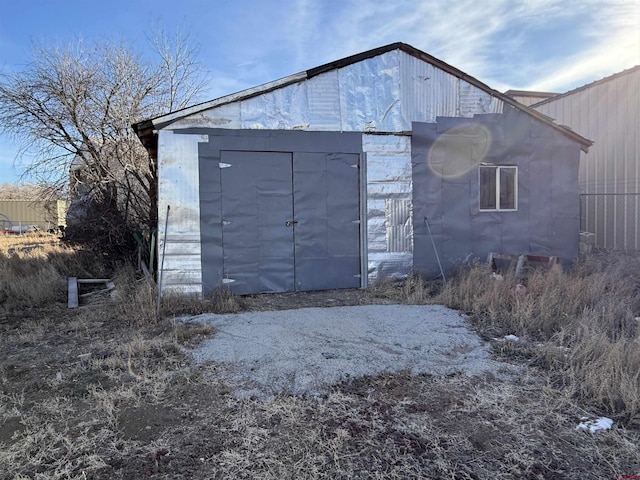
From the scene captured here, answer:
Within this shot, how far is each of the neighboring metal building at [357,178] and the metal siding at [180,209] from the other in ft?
0.06

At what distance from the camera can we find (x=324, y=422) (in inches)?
124

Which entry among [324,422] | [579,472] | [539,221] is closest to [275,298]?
[324,422]

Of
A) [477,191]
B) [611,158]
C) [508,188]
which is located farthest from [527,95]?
[477,191]

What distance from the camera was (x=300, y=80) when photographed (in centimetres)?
759

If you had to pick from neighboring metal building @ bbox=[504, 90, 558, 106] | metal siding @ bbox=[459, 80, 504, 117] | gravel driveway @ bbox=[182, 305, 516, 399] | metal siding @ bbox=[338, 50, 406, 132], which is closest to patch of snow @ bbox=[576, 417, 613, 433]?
gravel driveway @ bbox=[182, 305, 516, 399]

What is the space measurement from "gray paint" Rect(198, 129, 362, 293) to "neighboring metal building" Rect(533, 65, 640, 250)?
8.23 meters

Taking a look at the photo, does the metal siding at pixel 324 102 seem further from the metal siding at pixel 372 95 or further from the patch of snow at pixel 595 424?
the patch of snow at pixel 595 424

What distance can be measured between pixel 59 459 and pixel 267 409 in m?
1.39

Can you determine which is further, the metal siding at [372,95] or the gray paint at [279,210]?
the metal siding at [372,95]

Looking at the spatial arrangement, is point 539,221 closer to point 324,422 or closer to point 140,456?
point 324,422

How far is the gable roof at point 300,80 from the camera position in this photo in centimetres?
701

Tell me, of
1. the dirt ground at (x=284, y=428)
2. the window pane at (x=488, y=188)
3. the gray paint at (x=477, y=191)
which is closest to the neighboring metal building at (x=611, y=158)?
the gray paint at (x=477, y=191)

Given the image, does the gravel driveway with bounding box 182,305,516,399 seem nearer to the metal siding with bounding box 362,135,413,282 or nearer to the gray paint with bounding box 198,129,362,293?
the gray paint with bounding box 198,129,362,293

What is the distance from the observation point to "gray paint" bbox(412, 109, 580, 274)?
8.49 metres
